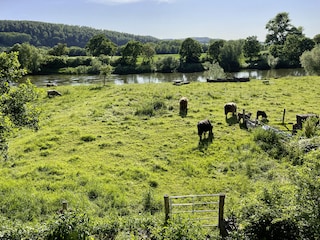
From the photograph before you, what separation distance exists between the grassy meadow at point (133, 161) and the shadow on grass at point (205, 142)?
0.19 ft

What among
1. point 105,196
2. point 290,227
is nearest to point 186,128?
point 105,196

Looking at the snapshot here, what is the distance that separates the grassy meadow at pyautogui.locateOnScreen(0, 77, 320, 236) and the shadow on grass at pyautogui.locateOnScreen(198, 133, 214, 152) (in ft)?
0.19

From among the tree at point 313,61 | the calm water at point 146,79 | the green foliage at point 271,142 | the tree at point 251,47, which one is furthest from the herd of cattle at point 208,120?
the tree at point 251,47

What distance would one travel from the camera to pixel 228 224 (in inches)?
356

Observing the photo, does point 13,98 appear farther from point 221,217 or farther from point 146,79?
point 146,79

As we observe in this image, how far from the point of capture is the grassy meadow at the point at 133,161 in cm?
1038

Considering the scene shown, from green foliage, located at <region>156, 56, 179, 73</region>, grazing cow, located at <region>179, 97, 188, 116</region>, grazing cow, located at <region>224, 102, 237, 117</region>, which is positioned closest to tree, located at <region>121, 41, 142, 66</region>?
green foliage, located at <region>156, 56, 179, 73</region>

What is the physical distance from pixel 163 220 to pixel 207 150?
6931 millimetres

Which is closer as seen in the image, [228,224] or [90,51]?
[228,224]

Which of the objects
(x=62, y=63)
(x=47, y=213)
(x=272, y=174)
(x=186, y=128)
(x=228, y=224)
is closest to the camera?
(x=228, y=224)

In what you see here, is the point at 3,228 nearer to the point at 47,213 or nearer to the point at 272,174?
the point at 47,213

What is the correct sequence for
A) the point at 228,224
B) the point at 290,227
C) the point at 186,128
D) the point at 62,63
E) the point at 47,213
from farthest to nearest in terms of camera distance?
1. the point at 62,63
2. the point at 186,128
3. the point at 47,213
4. the point at 228,224
5. the point at 290,227

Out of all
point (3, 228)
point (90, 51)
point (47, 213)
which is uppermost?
point (90, 51)

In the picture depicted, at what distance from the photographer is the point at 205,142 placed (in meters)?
16.4
